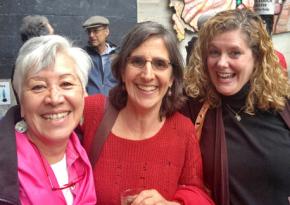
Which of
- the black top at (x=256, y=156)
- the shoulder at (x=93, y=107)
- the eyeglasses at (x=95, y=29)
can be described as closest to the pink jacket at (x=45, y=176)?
the shoulder at (x=93, y=107)

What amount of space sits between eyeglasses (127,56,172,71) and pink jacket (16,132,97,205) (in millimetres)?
533

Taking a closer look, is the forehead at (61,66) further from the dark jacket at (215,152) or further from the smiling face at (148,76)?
the dark jacket at (215,152)

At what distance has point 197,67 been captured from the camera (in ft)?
8.63

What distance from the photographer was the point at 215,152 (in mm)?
2412

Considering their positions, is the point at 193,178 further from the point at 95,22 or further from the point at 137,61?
the point at 95,22

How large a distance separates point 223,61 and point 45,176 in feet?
3.94

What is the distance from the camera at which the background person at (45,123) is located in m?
1.81

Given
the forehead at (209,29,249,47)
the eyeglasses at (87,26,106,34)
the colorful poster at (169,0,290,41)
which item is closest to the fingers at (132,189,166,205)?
the forehead at (209,29,249,47)

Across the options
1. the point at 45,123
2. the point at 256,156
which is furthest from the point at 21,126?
the point at 256,156

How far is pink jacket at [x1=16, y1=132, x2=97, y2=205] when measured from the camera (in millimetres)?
1804

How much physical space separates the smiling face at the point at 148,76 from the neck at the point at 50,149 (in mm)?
516

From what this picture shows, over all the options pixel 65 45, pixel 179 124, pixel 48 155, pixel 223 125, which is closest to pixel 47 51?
pixel 65 45

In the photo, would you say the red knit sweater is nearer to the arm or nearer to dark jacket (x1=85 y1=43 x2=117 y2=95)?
the arm

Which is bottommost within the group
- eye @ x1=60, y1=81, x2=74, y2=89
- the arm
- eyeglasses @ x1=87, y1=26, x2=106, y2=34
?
the arm
